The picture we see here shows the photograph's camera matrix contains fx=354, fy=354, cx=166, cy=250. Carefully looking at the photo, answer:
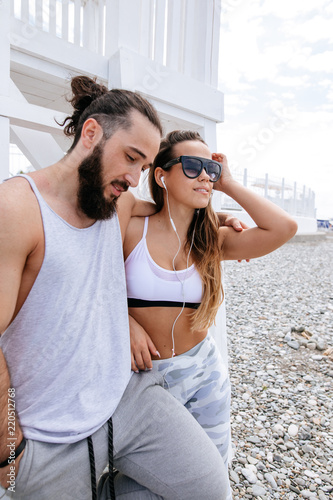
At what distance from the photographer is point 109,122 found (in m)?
1.58

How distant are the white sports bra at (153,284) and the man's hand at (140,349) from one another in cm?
15

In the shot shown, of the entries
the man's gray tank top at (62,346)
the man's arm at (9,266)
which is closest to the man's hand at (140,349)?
the man's gray tank top at (62,346)

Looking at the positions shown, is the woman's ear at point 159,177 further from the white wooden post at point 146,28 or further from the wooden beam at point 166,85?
the white wooden post at point 146,28

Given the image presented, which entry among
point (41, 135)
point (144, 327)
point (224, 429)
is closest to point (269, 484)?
point (224, 429)

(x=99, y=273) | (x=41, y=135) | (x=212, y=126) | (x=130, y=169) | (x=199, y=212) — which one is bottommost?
(x=99, y=273)

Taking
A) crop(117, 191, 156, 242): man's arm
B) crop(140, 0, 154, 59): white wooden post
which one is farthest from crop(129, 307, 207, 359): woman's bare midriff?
crop(140, 0, 154, 59): white wooden post

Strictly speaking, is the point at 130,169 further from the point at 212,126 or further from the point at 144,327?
the point at 212,126

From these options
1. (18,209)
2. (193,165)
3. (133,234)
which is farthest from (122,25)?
(18,209)

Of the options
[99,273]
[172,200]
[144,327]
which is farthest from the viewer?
[172,200]

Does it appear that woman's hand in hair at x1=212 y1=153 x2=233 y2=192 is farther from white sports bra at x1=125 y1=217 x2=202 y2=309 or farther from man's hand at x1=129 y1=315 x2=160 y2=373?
man's hand at x1=129 y1=315 x2=160 y2=373

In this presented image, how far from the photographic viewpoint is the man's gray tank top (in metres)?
1.37

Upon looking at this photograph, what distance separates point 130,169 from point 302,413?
337cm

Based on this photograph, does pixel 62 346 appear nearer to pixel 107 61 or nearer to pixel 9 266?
pixel 9 266

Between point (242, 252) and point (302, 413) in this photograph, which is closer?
point (242, 252)
